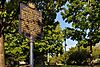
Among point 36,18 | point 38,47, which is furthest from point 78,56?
point 36,18

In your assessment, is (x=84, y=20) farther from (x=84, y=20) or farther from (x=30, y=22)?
(x=30, y=22)

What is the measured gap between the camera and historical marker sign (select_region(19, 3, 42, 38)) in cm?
865

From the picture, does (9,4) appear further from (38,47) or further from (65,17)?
(38,47)

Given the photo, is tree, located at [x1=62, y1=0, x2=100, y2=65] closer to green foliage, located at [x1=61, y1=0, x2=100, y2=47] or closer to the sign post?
green foliage, located at [x1=61, y1=0, x2=100, y2=47]

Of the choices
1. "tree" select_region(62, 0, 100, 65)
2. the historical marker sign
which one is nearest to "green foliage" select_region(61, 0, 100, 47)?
"tree" select_region(62, 0, 100, 65)

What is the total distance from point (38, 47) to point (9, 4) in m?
38.4

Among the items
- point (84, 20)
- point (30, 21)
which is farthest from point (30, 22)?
point (84, 20)

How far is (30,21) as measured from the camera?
8.76 m

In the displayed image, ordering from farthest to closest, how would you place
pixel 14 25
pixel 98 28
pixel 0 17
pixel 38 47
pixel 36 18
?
pixel 38 47 → pixel 98 28 → pixel 14 25 → pixel 0 17 → pixel 36 18

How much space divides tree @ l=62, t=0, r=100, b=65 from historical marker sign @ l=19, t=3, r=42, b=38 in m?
27.4

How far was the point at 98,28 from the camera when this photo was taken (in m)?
37.2

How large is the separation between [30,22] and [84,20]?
1145 inches

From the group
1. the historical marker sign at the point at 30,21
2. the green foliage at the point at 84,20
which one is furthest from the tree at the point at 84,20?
the historical marker sign at the point at 30,21

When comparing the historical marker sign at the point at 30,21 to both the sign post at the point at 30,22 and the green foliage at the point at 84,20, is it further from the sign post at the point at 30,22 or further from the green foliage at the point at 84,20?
the green foliage at the point at 84,20
